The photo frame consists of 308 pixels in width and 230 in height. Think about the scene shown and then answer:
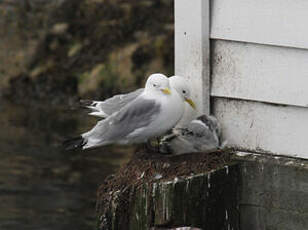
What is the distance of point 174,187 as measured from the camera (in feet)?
14.5

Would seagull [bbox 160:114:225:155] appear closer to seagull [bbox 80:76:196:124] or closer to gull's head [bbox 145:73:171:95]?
seagull [bbox 80:76:196:124]

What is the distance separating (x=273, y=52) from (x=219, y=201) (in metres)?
0.79

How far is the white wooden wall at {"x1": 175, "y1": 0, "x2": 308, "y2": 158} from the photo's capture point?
14.5 feet

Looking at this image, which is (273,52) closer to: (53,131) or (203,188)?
(203,188)

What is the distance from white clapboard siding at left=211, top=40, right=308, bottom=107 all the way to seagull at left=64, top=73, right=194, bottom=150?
0.25m

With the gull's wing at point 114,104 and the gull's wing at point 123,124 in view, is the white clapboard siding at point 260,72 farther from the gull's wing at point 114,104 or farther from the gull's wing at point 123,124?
the gull's wing at point 114,104

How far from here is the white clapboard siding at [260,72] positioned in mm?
4430

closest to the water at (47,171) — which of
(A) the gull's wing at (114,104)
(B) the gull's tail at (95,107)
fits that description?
(B) the gull's tail at (95,107)

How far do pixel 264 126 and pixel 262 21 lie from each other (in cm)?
53

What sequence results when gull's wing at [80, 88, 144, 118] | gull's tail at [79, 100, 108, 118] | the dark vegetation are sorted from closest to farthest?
gull's wing at [80, 88, 144, 118]
gull's tail at [79, 100, 108, 118]
the dark vegetation

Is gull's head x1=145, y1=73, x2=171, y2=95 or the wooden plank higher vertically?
the wooden plank

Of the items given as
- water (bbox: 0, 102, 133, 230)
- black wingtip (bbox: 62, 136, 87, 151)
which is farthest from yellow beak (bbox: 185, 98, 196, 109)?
water (bbox: 0, 102, 133, 230)

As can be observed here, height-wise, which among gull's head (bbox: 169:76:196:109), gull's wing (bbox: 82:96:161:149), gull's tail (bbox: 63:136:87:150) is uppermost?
gull's head (bbox: 169:76:196:109)

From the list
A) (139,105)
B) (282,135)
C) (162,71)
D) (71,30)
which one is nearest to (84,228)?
(139,105)
